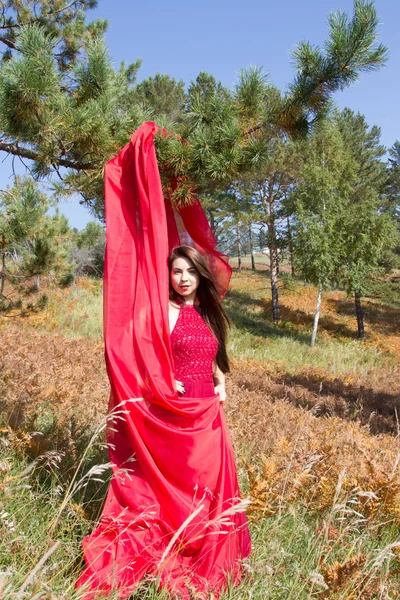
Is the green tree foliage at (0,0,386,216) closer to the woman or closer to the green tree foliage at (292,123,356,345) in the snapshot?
the woman

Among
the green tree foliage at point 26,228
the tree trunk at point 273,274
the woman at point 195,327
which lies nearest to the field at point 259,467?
the woman at point 195,327

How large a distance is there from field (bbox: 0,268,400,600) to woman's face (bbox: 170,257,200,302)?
106cm

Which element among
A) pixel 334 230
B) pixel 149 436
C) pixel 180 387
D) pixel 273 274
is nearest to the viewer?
pixel 149 436

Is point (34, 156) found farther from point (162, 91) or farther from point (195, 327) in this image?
point (162, 91)

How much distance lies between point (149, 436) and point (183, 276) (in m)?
1.10

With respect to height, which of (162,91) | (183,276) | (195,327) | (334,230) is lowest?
(195,327)

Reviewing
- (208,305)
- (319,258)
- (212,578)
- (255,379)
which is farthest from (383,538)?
(319,258)

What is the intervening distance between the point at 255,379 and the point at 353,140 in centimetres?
2796

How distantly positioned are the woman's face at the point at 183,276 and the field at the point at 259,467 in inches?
41.6

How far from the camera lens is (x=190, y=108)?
10.4ft

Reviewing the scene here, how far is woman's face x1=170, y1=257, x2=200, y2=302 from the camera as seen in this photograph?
10.6ft

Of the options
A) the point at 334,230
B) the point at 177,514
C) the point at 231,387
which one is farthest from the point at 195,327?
the point at 334,230

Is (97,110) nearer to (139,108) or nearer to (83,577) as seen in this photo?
(139,108)

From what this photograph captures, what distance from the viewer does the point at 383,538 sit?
122 inches
